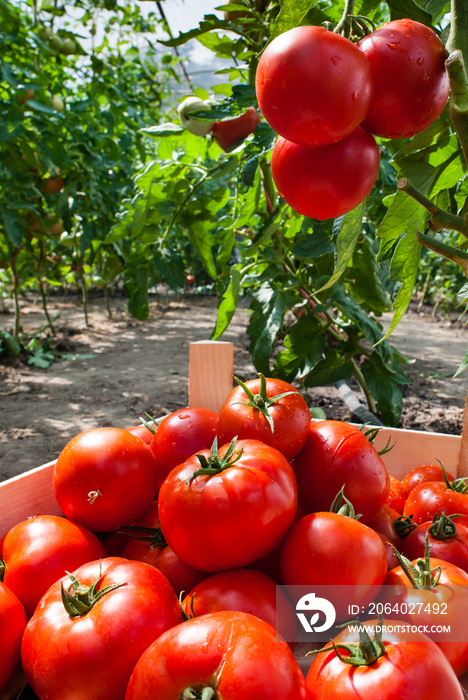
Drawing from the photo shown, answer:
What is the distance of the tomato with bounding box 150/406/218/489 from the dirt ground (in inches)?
66.2

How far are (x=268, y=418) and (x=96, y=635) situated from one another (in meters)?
0.38

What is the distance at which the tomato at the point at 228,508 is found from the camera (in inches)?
27.1

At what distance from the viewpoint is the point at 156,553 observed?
0.84 metres

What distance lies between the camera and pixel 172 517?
Result: 72 cm

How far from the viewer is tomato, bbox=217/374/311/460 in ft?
2.76

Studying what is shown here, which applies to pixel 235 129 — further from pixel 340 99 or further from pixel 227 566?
pixel 227 566

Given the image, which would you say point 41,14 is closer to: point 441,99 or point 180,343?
point 180,343

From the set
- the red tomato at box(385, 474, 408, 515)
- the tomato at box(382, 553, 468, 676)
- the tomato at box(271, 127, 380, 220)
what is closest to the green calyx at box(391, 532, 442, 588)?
the tomato at box(382, 553, 468, 676)

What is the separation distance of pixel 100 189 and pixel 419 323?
5.00 m

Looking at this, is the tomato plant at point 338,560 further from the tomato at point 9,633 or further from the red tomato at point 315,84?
the red tomato at point 315,84

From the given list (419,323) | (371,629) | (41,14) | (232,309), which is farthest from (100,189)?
(419,323)

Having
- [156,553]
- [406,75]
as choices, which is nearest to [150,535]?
[156,553]

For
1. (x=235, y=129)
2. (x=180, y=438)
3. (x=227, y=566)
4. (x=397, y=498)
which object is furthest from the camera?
(x=235, y=129)

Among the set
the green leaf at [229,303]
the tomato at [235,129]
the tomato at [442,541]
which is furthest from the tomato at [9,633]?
the tomato at [235,129]
